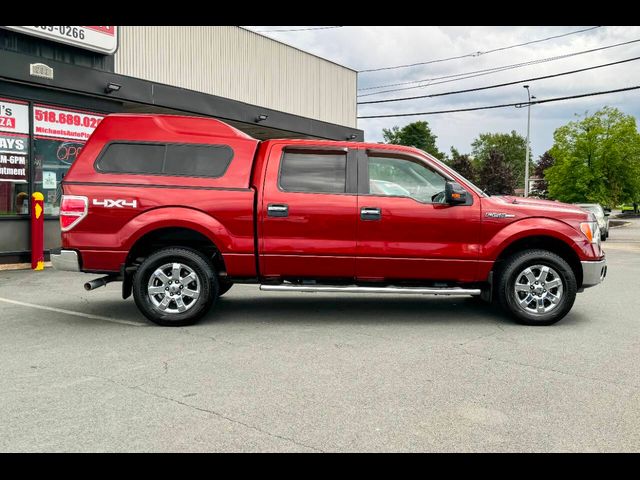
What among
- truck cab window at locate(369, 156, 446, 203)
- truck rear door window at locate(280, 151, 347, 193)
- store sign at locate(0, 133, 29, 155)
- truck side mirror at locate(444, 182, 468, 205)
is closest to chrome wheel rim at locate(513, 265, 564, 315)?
truck side mirror at locate(444, 182, 468, 205)

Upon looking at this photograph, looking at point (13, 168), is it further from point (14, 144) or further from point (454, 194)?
point (454, 194)

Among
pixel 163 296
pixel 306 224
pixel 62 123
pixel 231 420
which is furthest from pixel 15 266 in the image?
pixel 231 420

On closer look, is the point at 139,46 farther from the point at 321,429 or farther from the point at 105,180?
the point at 321,429

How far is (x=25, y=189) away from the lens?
457 inches

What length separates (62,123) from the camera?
12148mm

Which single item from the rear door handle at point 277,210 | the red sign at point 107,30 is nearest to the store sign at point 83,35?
the red sign at point 107,30

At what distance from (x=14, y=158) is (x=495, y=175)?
65580 mm

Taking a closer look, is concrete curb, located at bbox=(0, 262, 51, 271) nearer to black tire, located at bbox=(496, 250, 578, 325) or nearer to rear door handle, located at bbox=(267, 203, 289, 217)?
rear door handle, located at bbox=(267, 203, 289, 217)

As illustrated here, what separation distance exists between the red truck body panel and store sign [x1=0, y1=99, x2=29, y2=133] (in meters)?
6.21

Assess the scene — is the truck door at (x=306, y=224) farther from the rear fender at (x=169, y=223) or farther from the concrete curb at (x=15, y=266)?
the concrete curb at (x=15, y=266)

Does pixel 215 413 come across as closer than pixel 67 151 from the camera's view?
Yes

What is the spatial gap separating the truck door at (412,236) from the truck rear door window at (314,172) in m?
0.26

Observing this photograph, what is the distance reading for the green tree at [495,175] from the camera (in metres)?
69.8
